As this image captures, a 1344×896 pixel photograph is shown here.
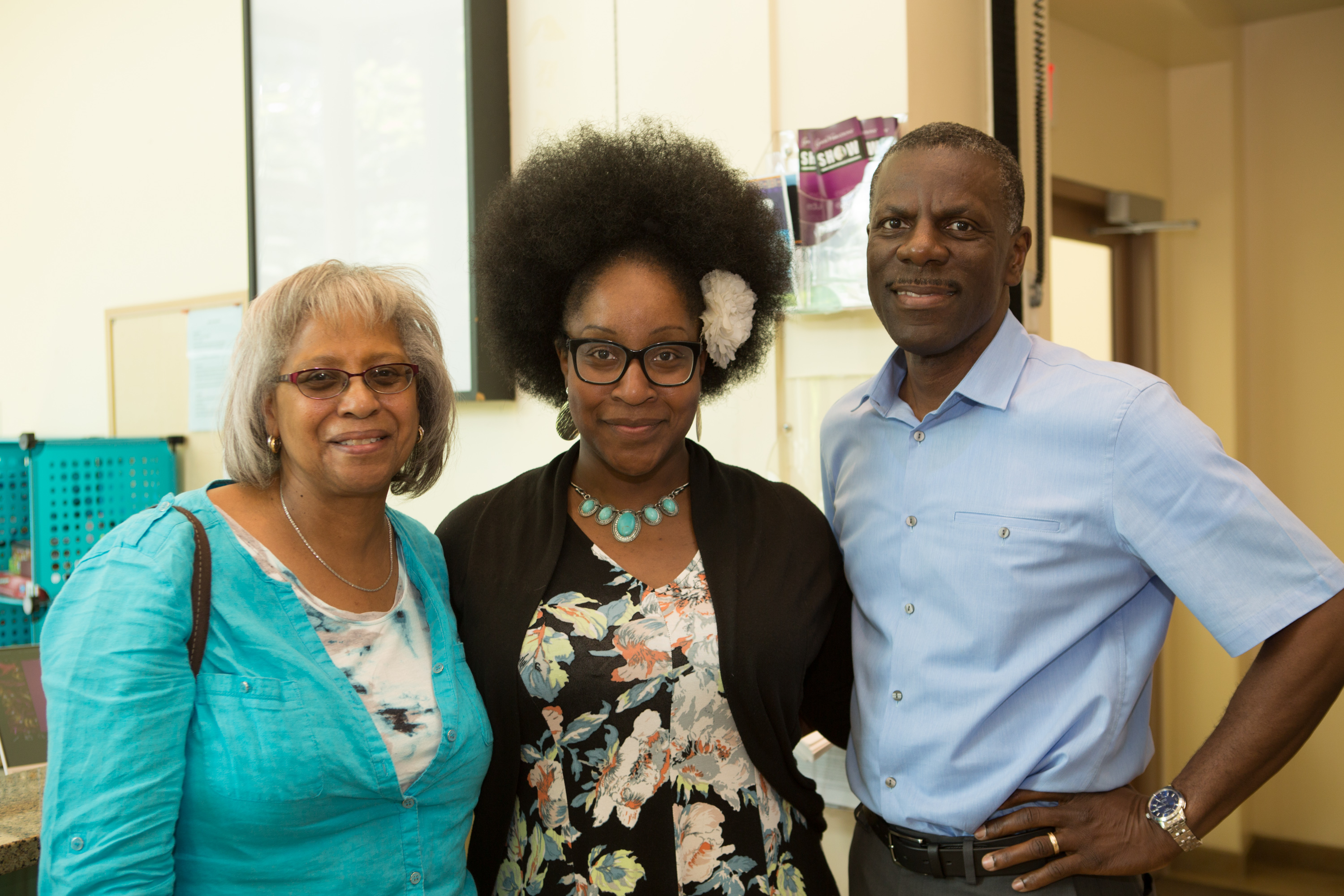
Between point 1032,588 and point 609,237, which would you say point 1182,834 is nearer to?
point 1032,588

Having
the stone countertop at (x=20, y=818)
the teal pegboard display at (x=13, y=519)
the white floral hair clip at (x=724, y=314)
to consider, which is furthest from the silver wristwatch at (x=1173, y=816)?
the teal pegboard display at (x=13, y=519)

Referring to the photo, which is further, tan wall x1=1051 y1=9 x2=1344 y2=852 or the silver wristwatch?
tan wall x1=1051 y1=9 x2=1344 y2=852

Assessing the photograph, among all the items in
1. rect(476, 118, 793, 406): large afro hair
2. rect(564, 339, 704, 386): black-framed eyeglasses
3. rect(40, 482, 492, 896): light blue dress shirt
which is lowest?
rect(40, 482, 492, 896): light blue dress shirt

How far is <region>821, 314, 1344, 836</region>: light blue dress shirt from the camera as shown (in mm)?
1210

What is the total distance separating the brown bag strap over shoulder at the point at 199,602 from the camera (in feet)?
3.69

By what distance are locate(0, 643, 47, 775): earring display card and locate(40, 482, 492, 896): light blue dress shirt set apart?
0.99 m

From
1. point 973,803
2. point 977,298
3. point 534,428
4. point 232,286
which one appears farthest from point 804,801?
point 232,286

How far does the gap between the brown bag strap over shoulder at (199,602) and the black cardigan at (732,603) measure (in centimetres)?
41

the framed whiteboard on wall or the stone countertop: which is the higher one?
the framed whiteboard on wall

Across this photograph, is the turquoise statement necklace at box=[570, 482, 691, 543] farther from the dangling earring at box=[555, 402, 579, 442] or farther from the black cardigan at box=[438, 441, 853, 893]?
the dangling earring at box=[555, 402, 579, 442]

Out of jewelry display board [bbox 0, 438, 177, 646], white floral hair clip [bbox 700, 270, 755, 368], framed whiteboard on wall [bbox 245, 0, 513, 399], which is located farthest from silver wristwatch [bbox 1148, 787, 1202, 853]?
jewelry display board [bbox 0, 438, 177, 646]

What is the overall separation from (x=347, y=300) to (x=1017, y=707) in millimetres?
1022

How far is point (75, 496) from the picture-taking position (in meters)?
2.92

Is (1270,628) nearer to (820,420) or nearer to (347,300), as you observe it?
(820,420)
